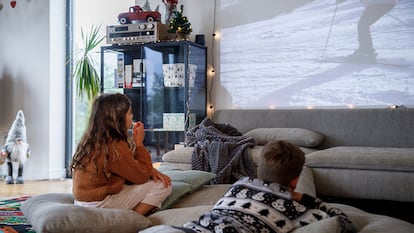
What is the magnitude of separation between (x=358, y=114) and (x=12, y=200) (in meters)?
3.18

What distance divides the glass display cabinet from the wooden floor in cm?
113

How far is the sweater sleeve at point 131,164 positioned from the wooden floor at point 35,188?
8.84 ft

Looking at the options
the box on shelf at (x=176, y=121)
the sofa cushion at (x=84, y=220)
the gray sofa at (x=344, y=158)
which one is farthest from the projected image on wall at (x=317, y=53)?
the sofa cushion at (x=84, y=220)

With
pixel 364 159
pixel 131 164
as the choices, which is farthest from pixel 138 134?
pixel 364 159

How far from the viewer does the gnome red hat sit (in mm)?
5258

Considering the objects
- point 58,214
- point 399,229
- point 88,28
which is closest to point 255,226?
point 399,229

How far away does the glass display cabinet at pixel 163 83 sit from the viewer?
466 cm

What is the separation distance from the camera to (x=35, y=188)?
493 cm

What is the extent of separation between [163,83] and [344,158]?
2294 millimetres

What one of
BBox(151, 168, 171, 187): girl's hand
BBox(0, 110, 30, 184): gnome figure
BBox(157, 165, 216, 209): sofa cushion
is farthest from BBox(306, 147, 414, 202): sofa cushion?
BBox(0, 110, 30, 184): gnome figure

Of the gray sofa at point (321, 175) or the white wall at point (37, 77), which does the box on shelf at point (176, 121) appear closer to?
the gray sofa at point (321, 175)

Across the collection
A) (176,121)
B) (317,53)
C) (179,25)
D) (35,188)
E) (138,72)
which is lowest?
(35,188)

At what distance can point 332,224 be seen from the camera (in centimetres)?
149

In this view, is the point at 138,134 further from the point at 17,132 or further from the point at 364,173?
the point at 17,132
